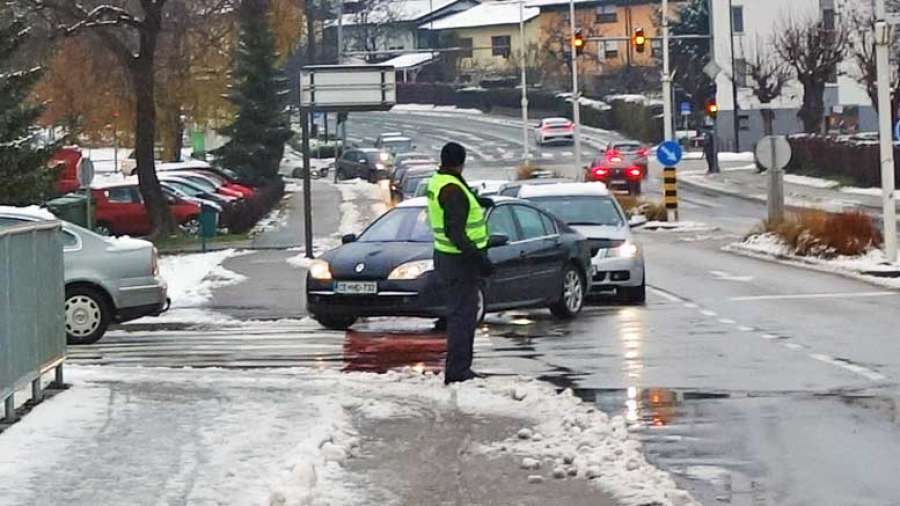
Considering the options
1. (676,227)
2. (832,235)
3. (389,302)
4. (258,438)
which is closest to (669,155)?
(676,227)

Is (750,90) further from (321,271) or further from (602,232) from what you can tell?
(321,271)

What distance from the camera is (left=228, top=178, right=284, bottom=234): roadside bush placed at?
150 feet

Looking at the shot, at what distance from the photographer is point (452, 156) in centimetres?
1310

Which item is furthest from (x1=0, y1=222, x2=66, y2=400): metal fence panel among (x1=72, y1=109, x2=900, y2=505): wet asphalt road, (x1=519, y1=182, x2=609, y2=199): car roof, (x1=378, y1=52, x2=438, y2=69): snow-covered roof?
(x1=378, y1=52, x2=438, y2=69): snow-covered roof

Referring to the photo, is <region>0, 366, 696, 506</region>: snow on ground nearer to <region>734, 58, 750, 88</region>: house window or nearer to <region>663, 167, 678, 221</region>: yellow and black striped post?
<region>663, 167, 678, 221</region>: yellow and black striped post

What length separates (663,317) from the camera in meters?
20.4

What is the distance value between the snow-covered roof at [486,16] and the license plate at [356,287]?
11878 centimetres

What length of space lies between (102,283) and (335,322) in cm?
256

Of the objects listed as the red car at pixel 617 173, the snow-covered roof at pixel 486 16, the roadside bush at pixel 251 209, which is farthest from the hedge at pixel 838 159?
the snow-covered roof at pixel 486 16

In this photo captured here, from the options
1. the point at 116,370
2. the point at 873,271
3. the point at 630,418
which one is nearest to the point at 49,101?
the point at 873,271

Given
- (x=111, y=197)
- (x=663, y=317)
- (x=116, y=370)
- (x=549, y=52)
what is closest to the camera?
(x=116, y=370)

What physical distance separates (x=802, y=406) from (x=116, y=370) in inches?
219

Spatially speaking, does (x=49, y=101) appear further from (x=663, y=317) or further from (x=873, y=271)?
(x=663, y=317)

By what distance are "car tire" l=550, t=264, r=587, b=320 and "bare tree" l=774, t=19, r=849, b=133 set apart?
57354 mm
